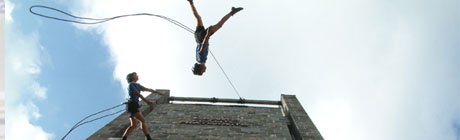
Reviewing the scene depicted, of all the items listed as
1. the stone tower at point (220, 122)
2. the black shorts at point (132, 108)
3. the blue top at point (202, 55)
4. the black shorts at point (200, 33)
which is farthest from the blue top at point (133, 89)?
the black shorts at point (200, 33)

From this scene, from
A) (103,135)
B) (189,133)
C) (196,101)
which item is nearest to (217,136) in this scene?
(189,133)

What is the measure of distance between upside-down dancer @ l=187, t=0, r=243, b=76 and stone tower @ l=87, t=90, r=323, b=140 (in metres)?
1.95

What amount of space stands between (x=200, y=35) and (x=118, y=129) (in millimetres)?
3195

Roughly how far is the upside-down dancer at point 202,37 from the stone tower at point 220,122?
195 cm

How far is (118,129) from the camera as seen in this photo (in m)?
7.71

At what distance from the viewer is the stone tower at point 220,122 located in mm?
7594

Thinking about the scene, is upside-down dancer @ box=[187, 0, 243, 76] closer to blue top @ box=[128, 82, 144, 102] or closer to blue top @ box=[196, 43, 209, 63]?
blue top @ box=[196, 43, 209, 63]

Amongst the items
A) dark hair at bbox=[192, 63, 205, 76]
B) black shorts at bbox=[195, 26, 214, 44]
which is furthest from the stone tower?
black shorts at bbox=[195, 26, 214, 44]

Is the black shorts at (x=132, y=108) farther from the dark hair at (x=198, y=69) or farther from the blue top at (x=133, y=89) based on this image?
the dark hair at (x=198, y=69)

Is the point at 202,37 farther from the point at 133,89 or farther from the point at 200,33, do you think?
the point at 133,89

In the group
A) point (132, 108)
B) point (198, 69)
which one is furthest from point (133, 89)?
point (198, 69)

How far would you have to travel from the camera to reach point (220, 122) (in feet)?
29.4

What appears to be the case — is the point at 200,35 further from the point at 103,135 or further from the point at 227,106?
the point at 227,106

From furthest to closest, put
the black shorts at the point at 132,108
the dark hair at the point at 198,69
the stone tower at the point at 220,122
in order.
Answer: the stone tower at the point at 220,122
the dark hair at the point at 198,69
the black shorts at the point at 132,108
